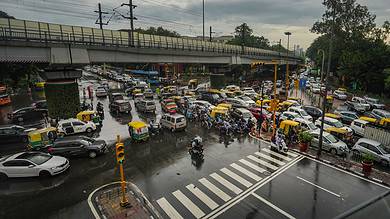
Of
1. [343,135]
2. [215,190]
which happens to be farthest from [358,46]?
[215,190]

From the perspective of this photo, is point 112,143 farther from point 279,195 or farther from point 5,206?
point 279,195

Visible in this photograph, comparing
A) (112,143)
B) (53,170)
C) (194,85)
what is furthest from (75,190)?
(194,85)

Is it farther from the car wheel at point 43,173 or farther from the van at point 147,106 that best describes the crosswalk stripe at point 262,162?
the van at point 147,106

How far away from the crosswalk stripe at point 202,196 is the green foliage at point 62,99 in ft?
69.0

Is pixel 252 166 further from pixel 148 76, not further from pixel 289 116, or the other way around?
pixel 148 76

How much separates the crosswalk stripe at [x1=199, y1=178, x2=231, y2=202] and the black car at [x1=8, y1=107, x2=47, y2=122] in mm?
25388

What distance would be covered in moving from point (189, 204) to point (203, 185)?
1.96 meters

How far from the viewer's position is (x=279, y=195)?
1242 centimetres

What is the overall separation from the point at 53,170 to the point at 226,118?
16964mm

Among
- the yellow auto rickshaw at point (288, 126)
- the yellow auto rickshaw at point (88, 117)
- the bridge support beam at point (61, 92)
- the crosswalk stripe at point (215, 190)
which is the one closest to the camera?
the crosswalk stripe at point (215, 190)

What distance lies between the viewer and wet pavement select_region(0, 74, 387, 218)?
1131cm

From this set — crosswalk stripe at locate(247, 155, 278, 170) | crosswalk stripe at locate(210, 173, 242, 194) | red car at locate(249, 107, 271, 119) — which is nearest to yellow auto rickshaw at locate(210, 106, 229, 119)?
red car at locate(249, 107, 271, 119)

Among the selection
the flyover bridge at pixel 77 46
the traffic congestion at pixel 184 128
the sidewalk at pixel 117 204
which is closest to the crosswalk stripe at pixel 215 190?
the sidewalk at pixel 117 204

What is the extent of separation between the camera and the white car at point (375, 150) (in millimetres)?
15992
